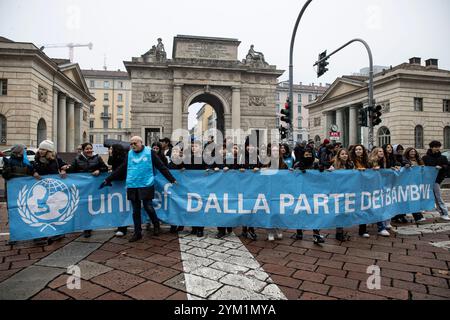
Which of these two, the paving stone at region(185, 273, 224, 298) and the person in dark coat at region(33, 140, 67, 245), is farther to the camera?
the person in dark coat at region(33, 140, 67, 245)

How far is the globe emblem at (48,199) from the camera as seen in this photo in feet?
15.0

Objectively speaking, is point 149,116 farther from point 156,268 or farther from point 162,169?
point 156,268

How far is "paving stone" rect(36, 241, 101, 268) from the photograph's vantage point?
11.8ft

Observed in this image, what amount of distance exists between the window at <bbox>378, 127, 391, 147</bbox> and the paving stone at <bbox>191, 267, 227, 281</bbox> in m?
30.7

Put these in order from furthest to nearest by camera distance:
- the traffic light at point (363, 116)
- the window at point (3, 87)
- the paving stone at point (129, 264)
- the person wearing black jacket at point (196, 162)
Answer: the window at point (3, 87)
the traffic light at point (363, 116)
the person wearing black jacket at point (196, 162)
the paving stone at point (129, 264)

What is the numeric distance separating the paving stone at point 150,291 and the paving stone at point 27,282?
995 millimetres

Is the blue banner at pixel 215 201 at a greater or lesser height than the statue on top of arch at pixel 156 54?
lesser

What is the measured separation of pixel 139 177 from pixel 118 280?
199cm

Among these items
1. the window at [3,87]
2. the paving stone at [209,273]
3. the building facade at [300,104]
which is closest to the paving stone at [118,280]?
the paving stone at [209,273]

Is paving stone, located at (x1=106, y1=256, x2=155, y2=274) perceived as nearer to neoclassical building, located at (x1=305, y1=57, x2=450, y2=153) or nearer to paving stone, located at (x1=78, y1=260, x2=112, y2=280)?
paving stone, located at (x1=78, y1=260, x2=112, y2=280)

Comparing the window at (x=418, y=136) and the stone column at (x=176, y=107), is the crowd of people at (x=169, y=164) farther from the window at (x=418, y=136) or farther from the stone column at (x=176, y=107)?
the window at (x=418, y=136)

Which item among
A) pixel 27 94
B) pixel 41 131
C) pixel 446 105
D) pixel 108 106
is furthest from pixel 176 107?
pixel 108 106

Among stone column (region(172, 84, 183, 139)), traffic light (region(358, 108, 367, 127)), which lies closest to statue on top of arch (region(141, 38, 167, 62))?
stone column (region(172, 84, 183, 139))

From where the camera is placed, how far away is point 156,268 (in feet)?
11.2
